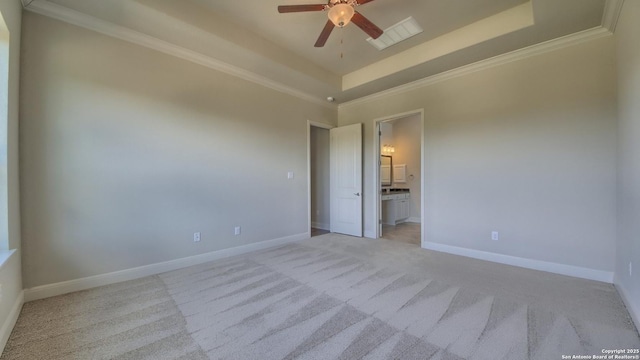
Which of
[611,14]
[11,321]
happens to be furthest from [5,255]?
[611,14]

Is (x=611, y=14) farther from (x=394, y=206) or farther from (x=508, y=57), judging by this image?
(x=394, y=206)

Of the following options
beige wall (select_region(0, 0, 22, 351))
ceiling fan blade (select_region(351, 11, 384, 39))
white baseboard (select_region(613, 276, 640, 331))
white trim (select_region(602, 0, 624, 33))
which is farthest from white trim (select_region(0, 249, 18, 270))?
white trim (select_region(602, 0, 624, 33))

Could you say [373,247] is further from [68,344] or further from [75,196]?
[75,196]

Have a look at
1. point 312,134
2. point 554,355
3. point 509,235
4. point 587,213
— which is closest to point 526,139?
point 587,213

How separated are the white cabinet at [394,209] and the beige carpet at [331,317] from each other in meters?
3.01

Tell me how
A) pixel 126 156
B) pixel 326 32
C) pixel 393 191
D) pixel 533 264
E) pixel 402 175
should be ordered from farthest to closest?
pixel 402 175 → pixel 393 191 → pixel 533 264 → pixel 126 156 → pixel 326 32

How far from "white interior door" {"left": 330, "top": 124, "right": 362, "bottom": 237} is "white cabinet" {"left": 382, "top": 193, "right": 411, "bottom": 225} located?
1.25 m

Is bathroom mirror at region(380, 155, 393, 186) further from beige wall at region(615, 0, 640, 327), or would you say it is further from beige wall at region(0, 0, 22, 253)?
beige wall at region(0, 0, 22, 253)

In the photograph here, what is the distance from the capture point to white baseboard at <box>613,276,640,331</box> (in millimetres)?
1799

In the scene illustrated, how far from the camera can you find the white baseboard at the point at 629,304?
180 centimetres

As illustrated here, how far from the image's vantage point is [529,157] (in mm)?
3068

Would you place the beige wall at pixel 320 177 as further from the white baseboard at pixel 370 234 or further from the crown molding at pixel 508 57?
the crown molding at pixel 508 57

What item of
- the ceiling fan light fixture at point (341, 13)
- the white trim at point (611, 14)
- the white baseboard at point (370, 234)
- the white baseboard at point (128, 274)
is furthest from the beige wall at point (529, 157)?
the white baseboard at point (128, 274)

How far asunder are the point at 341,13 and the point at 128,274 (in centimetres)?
346
